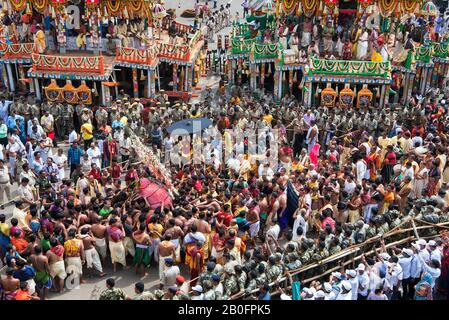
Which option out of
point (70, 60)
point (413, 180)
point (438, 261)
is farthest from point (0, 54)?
point (438, 261)

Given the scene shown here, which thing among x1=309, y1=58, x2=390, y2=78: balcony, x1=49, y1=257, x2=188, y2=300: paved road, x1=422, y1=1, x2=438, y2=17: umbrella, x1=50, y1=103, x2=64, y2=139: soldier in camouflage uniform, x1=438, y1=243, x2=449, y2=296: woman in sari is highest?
x1=422, y1=1, x2=438, y2=17: umbrella

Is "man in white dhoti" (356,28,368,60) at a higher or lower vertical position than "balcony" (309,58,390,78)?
higher

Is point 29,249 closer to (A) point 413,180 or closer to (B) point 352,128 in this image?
(A) point 413,180

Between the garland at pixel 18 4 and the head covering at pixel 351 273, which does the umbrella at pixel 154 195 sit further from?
the garland at pixel 18 4

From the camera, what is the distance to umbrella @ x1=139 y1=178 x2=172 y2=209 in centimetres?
1345

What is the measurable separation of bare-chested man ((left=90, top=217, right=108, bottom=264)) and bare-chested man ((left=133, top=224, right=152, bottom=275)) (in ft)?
2.19

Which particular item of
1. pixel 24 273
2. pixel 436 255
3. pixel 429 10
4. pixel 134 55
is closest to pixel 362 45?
pixel 429 10

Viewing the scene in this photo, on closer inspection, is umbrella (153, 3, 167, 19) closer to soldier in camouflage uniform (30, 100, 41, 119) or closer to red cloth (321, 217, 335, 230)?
soldier in camouflage uniform (30, 100, 41, 119)

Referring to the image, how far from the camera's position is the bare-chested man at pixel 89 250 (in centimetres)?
1221

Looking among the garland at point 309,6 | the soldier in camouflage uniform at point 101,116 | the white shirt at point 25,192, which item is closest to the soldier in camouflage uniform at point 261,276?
the white shirt at point 25,192

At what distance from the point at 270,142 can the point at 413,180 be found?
4465 millimetres

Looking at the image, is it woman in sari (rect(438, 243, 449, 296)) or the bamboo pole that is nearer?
the bamboo pole

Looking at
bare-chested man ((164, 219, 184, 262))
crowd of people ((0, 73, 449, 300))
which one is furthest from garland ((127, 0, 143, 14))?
bare-chested man ((164, 219, 184, 262))

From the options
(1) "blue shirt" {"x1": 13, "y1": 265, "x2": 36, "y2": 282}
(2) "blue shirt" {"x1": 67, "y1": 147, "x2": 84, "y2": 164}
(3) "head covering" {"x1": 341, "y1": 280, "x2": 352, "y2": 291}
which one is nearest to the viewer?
(3) "head covering" {"x1": 341, "y1": 280, "x2": 352, "y2": 291}
